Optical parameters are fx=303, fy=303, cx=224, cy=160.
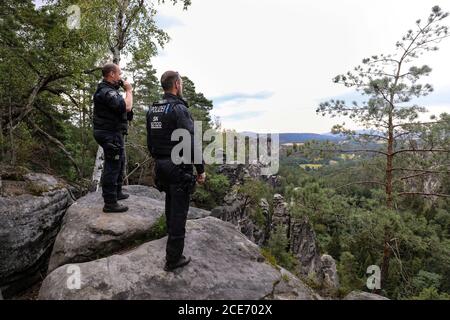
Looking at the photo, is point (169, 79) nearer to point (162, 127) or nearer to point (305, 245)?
point (162, 127)

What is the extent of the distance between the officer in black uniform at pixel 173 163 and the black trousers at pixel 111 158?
154 centimetres

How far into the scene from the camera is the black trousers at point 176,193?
460 centimetres

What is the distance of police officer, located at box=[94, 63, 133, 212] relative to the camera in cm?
568

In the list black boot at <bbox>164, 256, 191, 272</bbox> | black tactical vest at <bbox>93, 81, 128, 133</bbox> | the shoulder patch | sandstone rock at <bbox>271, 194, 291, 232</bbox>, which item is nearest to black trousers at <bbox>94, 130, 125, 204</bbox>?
black tactical vest at <bbox>93, 81, 128, 133</bbox>

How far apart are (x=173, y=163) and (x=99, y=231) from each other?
2417 millimetres

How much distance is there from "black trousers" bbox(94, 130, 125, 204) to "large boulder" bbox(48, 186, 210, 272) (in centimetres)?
50

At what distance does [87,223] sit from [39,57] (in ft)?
25.0

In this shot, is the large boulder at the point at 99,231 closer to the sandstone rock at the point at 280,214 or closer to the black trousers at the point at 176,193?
the black trousers at the point at 176,193

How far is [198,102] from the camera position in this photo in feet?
141

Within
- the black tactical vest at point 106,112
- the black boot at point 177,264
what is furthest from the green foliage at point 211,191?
the black boot at point 177,264

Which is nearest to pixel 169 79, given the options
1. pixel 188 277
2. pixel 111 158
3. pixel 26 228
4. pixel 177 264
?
pixel 111 158
